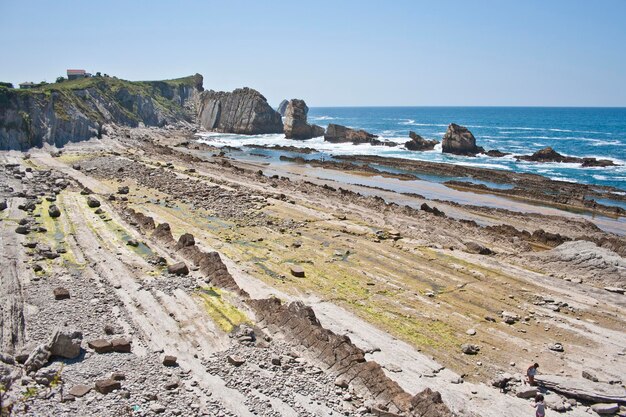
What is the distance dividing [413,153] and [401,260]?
63.8 m

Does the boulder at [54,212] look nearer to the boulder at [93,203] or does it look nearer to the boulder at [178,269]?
the boulder at [93,203]

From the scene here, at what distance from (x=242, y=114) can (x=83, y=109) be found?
46384mm

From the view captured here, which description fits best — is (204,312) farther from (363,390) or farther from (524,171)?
(524,171)

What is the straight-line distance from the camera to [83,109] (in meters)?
86.4

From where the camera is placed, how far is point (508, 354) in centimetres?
1788

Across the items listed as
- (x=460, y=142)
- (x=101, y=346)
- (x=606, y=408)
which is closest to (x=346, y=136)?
(x=460, y=142)

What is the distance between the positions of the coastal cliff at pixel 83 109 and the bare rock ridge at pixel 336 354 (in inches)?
2182

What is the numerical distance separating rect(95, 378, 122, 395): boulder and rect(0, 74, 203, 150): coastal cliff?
60.2 m

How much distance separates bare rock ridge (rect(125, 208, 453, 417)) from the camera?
14.0 meters

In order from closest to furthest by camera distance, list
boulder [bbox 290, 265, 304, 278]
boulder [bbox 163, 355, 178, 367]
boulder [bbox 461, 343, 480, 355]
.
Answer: boulder [bbox 163, 355, 178, 367], boulder [bbox 461, 343, 480, 355], boulder [bbox 290, 265, 304, 278]

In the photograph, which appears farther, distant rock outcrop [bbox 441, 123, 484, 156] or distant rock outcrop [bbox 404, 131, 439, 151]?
distant rock outcrop [bbox 404, 131, 439, 151]

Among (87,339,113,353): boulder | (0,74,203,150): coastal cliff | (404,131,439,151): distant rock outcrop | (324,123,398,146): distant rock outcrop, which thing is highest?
(0,74,203,150): coastal cliff

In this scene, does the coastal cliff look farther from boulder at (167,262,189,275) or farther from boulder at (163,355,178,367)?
boulder at (163,355,178,367)

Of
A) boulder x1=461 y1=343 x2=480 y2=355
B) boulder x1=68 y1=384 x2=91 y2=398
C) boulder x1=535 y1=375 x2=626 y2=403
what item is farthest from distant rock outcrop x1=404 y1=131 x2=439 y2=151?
boulder x1=68 y1=384 x2=91 y2=398
